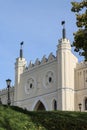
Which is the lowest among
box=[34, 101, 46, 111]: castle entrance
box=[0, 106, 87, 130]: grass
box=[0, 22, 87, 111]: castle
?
box=[0, 106, 87, 130]: grass

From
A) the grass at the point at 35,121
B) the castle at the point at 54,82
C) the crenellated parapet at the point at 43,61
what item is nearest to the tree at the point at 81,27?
the grass at the point at 35,121

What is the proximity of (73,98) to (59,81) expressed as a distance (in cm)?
314

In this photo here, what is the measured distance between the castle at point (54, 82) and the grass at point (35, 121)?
37.6 metres

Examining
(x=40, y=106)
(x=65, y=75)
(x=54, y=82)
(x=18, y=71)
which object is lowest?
(x=40, y=106)

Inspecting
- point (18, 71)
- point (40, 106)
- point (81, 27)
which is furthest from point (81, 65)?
point (81, 27)

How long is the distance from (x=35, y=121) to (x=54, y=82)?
4651cm

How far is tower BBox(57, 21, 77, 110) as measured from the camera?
61000 mm

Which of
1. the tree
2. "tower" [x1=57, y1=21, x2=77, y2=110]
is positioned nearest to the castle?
"tower" [x1=57, y1=21, x2=77, y2=110]

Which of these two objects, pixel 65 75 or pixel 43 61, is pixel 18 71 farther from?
pixel 65 75

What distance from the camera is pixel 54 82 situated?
64.8 metres

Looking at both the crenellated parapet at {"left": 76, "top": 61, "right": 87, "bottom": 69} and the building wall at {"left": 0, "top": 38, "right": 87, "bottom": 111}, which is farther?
the crenellated parapet at {"left": 76, "top": 61, "right": 87, "bottom": 69}

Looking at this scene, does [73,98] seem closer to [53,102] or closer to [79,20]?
[53,102]

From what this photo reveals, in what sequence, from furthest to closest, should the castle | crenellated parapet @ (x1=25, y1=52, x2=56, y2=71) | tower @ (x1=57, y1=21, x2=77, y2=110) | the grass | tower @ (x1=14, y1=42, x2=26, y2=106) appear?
tower @ (x1=14, y1=42, x2=26, y2=106)
crenellated parapet @ (x1=25, y1=52, x2=56, y2=71)
the castle
tower @ (x1=57, y1=21, x2=77, y2=110)
the grass

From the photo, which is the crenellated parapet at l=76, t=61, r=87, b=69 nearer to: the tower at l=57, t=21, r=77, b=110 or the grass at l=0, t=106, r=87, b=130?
the tower at l=57, t=21, r=77, b=110
